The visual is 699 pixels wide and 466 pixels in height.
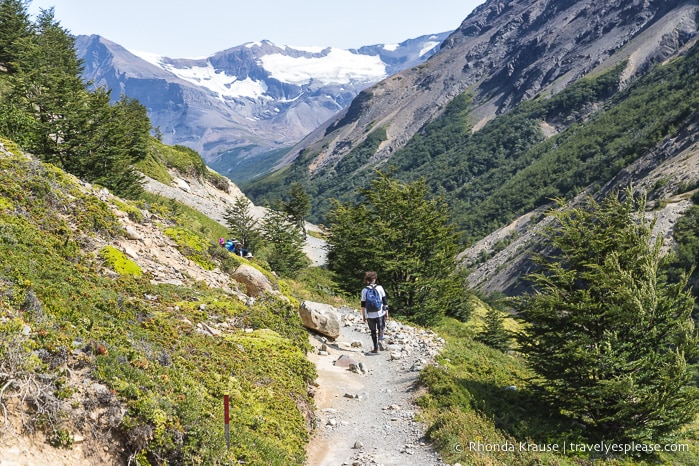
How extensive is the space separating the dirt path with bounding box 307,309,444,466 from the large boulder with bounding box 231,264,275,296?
2690 mm

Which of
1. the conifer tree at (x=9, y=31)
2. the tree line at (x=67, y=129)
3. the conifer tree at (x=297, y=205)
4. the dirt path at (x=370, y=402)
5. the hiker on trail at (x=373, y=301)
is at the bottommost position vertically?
the conifer tree at (x=297, y=205)

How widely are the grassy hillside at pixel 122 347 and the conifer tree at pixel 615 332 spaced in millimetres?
6864

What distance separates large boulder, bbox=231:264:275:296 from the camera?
1705 centimetres

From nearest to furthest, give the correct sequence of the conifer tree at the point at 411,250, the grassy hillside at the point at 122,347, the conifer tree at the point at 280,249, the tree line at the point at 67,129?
the grassy hillside at the point at 122,347, the tree line at the point at 67,129, the conifer tree at the point at 411,250, the conifer tree at the point at 280,249

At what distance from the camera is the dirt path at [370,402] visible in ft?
32.6

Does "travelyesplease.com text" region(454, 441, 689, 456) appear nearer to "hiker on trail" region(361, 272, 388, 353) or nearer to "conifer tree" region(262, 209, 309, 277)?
"hiker on trail" region(361, 272, 388, 353)

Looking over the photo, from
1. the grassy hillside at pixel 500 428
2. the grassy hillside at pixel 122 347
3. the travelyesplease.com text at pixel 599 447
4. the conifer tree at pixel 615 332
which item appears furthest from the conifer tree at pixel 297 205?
the travelyesplease.com text at pixel 599 447

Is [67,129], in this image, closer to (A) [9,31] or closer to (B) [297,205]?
(A) [9,31]

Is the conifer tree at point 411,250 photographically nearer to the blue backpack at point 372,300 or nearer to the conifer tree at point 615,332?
the blue backpack at point 372,300

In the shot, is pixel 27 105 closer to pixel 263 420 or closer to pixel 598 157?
pixel 263 420

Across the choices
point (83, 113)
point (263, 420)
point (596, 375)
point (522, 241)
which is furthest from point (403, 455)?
point (522, 241)

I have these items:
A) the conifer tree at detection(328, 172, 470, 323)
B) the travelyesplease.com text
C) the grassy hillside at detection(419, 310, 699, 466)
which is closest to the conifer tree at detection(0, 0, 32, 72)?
the conifer tree at detection(328, 172, 470, 323)

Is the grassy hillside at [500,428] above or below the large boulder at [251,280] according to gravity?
below

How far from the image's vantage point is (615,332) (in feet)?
36.7
